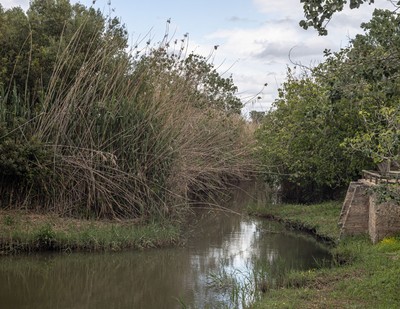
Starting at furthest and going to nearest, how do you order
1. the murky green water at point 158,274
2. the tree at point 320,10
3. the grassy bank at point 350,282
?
the murky green water at point 158,274 < the grassy bank at point 350,282 < the tree at point 320,10

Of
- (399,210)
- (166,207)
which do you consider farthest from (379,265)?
(166,207)

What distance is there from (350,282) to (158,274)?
4095 mm

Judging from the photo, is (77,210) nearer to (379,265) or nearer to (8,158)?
(8,158)

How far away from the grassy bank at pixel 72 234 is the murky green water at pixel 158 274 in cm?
28

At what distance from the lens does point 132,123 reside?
14953 mm

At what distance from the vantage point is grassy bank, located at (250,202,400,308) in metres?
Answer: 8.80

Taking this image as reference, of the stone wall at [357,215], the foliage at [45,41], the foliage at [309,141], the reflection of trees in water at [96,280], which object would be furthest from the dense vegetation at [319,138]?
the foliage at [45,41]

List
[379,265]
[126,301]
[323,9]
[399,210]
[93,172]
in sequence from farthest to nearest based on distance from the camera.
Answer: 1. [93,172]
2. [399,210]
3. [379,265]
4. [126,301]
5. [323,9]

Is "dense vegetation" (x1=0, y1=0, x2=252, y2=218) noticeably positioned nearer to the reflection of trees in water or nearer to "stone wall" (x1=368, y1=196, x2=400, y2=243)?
the reflection of trees in water

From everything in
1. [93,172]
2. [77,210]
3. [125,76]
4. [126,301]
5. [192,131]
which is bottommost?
[126,301]

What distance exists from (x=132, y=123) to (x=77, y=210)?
2570 millimetres

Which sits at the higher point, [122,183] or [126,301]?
[122,183]

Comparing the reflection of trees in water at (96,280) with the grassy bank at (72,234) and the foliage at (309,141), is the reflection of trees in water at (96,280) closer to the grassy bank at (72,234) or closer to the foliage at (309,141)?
the grassy bank at (72,234)

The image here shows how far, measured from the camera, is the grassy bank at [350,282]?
880 cm
